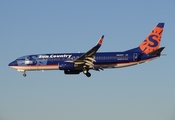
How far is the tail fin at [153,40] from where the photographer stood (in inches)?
4198

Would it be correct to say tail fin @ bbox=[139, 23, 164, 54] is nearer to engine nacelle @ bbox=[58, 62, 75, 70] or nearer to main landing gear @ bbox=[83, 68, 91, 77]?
main landing gear @ bbox=[83, 68, 91, 77]

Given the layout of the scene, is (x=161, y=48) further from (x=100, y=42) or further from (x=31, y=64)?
(x=31, y=64)

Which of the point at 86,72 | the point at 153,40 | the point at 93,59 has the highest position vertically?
the point at 153,40

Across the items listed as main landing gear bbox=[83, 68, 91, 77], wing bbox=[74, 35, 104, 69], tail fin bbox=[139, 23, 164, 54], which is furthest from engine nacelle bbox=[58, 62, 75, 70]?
tail fin bbox=[139, 23, 164, 54]

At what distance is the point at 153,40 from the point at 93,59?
12.0 meters

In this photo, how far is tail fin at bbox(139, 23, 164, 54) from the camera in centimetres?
10662

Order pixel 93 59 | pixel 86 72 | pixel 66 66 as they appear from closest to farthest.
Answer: pixel 93 59 → pixel 66 66 → pixel 86 72

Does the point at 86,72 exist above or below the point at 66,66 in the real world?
below

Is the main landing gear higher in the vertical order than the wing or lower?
lower

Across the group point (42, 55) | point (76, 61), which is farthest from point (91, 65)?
point (42, 55)

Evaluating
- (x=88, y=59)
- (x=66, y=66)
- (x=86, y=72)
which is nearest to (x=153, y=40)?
(x=88, y=59)

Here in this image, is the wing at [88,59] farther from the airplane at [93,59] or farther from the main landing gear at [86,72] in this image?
the main landing gear at [86,72]

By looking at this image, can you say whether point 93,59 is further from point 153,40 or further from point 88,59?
point 153,40

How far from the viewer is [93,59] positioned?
4033 inches
